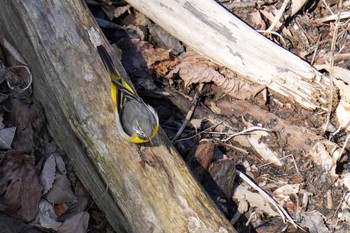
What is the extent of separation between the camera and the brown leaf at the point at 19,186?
15.6ft

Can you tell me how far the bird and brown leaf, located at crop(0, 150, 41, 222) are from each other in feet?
3.11

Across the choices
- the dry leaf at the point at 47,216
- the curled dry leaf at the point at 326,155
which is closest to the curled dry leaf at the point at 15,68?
the dry leaf at the point at 47,216

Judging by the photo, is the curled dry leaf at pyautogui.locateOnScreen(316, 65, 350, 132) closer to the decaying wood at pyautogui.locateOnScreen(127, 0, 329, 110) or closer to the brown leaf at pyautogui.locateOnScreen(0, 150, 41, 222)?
the decaying wood at pyautogui.locateOnScreen(127, 0, 329, 110)

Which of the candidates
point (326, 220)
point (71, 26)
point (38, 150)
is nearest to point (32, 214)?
point (38, 150)

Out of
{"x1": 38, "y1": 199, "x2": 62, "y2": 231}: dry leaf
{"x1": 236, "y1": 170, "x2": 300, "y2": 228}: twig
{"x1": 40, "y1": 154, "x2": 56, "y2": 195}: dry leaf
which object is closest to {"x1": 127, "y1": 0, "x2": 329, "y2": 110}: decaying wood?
{"x1": 236, "y1": 170, "x2": 300, "y2": 228}: twig

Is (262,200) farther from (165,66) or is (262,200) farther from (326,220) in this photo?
(165,66)

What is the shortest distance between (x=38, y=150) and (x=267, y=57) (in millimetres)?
2244

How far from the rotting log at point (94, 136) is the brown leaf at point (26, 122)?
0.40ft

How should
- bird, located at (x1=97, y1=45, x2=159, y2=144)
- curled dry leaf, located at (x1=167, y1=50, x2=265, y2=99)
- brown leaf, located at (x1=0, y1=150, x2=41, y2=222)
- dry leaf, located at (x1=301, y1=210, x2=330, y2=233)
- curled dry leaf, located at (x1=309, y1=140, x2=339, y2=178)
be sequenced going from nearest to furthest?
bird, located at (x1=97, y1=45, x2=159, y2=144) < brown leaf, located at (x1=0, y1=150, x2=41, y2=222) < dry leaf, located at (x1=301, y1=210, x2=330, y2=233) < curled dry leaf, located at (x1=309, y1=140, x2=339, y2=178) < curled dry leaf, located at (x1=167, y1=50, x2=265, y2=99)

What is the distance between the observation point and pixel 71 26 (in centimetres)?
481

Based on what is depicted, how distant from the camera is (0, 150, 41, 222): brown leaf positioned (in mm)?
4770

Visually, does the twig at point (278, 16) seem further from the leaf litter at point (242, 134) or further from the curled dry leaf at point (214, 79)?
the curled dry leaf at point (214, 79)

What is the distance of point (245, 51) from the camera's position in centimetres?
562

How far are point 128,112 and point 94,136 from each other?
0.32m
